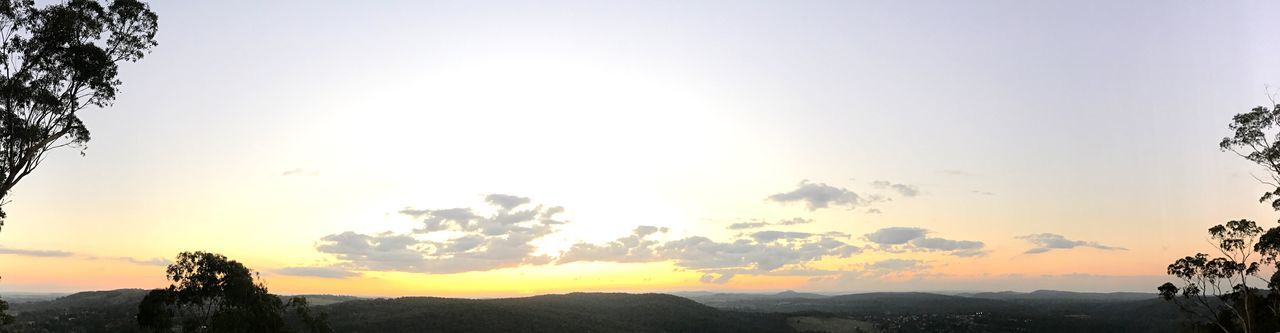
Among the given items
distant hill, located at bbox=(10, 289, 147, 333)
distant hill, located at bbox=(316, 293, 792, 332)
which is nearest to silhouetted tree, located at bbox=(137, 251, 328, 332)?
distant hill, located at bbox=(10, 289, 147, 333)

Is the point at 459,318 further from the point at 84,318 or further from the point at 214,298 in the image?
the point at 214,298

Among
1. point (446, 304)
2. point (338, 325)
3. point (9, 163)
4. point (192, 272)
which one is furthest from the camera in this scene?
point (446, 304)

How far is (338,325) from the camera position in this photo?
142000 millimetres

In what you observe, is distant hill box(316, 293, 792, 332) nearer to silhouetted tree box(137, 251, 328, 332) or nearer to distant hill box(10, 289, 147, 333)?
distant hill box(10, 289, 147, 333)

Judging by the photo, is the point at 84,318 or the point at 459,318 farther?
the point at 459,318

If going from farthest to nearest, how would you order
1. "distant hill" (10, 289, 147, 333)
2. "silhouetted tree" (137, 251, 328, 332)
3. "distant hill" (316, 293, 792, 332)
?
"distant hill" (316, 293, 792, 332) → "distant hill" (10, 289, 147, 333) → "silhouetted tree" (137, 251, 328, 332)

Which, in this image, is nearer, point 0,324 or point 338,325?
point 0,324

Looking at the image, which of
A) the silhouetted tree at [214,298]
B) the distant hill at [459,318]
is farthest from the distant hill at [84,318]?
the silhouetted tree at [214,298]

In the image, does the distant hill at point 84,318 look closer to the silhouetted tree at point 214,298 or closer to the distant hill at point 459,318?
the distant hill at point 459,318

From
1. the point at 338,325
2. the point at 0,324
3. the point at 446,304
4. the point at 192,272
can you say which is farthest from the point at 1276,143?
the point at 446,304

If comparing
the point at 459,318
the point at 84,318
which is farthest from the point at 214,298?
the point at 84,318

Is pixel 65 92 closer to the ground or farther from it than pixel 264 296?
farther from it

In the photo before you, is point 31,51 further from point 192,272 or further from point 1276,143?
point 1276,143

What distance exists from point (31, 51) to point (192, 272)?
56.2 ft
